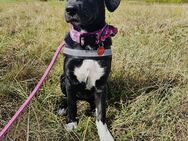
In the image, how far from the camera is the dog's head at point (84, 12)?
301 centimetres

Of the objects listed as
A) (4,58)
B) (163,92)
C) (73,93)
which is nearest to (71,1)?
(73,93)

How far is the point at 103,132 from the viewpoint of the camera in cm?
339

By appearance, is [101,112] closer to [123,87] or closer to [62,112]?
[62,112]

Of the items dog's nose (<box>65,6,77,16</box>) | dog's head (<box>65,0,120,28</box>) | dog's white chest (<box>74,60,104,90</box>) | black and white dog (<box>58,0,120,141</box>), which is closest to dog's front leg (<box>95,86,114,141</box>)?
black and white dog (<box>58,0,120,141</box>)

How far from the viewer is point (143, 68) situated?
14.2ft

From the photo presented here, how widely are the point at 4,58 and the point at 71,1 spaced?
1.65 meters

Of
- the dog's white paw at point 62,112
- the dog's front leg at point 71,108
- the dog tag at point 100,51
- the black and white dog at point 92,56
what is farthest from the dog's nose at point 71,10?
the dog's white paw at point 62,112

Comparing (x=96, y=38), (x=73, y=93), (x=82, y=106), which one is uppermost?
(x=96, y=38)

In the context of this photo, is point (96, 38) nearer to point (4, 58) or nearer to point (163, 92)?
point (163, 92)

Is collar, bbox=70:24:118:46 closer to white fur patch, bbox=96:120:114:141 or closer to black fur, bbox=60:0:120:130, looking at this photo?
black fur, bbox=60:0:120:130

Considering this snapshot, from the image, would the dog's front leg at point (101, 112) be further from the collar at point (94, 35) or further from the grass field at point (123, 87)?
the collar at point (94, 35)

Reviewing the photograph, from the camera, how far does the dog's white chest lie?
3295 mm

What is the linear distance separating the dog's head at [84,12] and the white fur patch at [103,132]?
29.6 inches

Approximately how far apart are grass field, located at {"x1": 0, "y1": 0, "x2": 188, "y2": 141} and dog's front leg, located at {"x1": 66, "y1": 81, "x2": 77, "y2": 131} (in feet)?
0.19
